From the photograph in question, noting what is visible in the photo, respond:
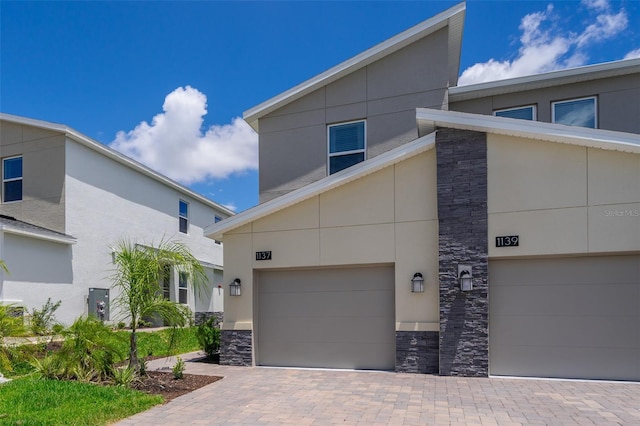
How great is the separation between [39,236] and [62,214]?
4.76 ft

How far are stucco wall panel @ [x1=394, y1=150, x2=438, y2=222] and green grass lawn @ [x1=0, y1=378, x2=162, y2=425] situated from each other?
578 centimetres

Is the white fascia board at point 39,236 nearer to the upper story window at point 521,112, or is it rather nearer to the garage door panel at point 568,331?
the garage door panel at point 568,331

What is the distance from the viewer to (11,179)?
587 inches

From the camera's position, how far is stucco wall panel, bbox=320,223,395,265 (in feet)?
29.0

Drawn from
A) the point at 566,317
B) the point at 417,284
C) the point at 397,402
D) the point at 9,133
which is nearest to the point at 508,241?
the point at 566,317

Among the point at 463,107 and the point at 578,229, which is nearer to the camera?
the point at 578,229

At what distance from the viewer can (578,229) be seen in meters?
7.62

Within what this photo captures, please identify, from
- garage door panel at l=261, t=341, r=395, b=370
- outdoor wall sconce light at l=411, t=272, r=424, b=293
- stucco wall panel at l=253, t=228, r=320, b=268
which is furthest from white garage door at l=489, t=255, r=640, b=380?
stucco wall panel at l=253, t=228, r=320, b=268

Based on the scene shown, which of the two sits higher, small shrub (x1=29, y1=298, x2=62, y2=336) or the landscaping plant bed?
small shrub (x1=29, y1=298, x2=62, y2=336)

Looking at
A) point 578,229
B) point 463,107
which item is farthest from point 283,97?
point 578,229

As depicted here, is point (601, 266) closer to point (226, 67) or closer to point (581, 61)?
point (581, 61)

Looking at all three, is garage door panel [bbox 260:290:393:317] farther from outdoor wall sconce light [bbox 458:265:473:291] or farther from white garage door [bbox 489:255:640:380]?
white garage door [bbox 489:255:640:380]

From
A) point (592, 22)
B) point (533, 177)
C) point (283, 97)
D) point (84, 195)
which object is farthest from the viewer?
point (84, 195)

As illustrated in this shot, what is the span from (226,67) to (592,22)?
37.5 feet
